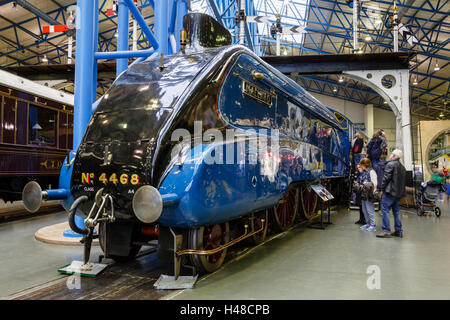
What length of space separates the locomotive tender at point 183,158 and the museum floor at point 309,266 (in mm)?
415

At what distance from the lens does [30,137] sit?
27.0 feet

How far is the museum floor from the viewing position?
3.32 metres

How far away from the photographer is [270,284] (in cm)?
351

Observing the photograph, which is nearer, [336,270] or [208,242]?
[208,242]

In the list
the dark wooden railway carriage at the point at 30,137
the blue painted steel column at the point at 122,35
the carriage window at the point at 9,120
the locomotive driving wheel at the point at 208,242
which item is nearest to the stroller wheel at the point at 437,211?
the locomotive driving wheel at the point at 208,242

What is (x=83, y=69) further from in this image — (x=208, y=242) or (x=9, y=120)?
(x=208, y=242)

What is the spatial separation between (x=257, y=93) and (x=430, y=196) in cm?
668

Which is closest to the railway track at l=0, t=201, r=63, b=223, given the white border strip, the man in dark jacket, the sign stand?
the white border strip

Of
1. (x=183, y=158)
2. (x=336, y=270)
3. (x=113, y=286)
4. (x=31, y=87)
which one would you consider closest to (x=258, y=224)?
(x=336, y=270)

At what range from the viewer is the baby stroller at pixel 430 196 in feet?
28.9

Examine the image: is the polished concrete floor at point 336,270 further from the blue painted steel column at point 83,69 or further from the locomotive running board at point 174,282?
the blue painted steel column at point 83,69

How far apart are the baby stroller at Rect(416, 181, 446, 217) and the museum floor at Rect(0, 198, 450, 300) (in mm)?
2538

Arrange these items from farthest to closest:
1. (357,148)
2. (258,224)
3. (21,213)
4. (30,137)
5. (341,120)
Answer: (357,148)
(341,120)
(21,213)
(30,137)
(258,224)
